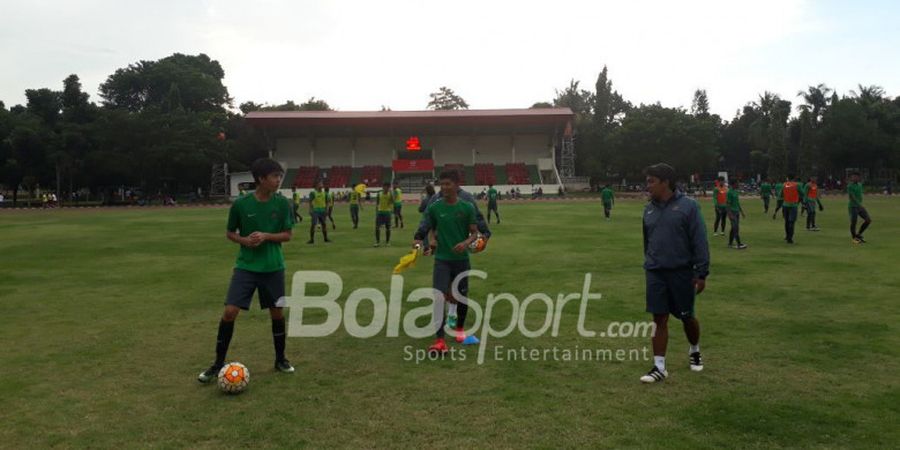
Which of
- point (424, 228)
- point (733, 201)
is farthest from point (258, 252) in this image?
Result: point (733, 201)

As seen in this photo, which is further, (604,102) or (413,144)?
(604,102)

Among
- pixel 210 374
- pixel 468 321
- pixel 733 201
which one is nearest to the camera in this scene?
pixel 210 374

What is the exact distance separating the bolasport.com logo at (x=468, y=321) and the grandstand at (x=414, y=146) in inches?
2158

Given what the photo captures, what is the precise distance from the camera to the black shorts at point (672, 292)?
587 cm

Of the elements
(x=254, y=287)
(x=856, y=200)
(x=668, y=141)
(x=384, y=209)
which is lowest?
(x=254, y=287)

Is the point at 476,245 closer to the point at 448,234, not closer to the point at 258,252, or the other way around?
the point at 448,234

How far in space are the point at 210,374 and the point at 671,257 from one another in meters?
4.52

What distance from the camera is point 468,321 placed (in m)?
8.41

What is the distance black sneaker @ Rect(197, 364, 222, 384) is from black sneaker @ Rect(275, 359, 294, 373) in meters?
0.56

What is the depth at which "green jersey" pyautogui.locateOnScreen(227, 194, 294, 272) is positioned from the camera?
6.09 metres

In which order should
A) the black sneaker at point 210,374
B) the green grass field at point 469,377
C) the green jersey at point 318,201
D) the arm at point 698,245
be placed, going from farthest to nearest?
1. the green jersey at point 318,201
2. the black sneaker at point 210,374
3. the arm at point 698,245
4. the green grass field at point 469,377

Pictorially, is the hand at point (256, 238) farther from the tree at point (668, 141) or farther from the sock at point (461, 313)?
the tree at point (668, 141)

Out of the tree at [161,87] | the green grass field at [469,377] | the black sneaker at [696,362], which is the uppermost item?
the tree at [161,87]

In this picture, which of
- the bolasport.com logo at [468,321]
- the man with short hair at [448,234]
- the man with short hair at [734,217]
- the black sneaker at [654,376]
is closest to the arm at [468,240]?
the man with short hair at [448,234]
